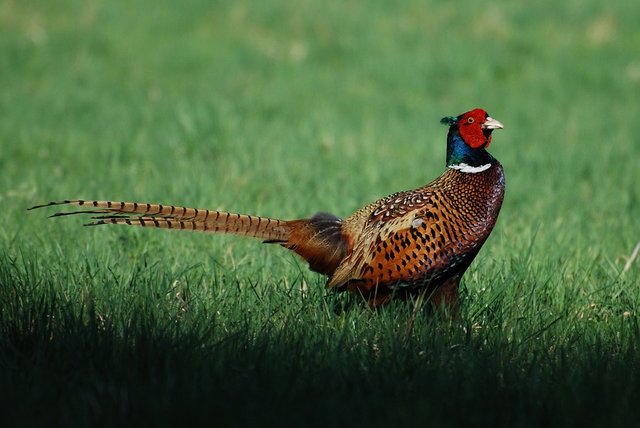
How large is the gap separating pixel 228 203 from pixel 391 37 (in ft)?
21.3

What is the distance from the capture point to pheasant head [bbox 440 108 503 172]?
4.16 metres

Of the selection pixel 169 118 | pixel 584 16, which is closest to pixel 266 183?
pixel 169 118

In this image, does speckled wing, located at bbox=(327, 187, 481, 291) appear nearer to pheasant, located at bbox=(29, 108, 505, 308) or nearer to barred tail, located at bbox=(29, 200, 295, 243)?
pheasant, located at bbox=(29, 108, 505, 308)

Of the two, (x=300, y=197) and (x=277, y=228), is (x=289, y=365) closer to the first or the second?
(x=277, y=228)

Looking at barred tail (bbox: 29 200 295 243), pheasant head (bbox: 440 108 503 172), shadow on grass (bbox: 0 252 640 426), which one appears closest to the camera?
shadow on grass (bbox: 0 252 640 426)

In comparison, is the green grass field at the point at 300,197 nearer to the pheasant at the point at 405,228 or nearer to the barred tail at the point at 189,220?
the pheasant at the point at 405,228

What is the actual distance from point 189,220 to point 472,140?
47.4 inches

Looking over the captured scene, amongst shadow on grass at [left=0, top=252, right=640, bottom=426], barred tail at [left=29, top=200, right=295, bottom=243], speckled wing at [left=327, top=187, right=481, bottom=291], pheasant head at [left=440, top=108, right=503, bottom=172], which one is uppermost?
pheasant head at [left=440, top=108, right=503, bottom=172]

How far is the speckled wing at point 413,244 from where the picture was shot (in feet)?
13.0

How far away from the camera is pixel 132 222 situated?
394cm

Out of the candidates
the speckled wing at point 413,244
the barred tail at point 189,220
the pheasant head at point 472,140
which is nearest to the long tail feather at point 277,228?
the barred tail at point 189,220

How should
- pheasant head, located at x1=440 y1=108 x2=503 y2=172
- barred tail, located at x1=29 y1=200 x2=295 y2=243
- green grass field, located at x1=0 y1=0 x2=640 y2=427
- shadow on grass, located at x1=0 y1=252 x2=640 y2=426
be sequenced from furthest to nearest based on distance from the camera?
pheasant head, located at x1=440 y1=108 x2=503 y2=172 < barred tail, located at x1=29 y1=200 x2=295 y2=243 < green grass field, located at x1=0 y1=0 x2=640 y2=427 < shadow on grass, located at x1=0 y1=252 x2=640 y2=426

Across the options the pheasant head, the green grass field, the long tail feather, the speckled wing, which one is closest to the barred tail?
the long tail feather

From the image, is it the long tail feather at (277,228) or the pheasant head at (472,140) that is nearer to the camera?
the long tail feather at (277,228)
